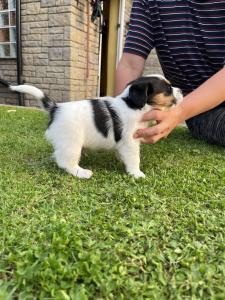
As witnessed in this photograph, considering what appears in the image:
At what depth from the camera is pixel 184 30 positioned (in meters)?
3.06

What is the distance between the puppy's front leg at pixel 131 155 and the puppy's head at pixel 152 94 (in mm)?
252

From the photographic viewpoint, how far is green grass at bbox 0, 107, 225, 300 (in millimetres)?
1144

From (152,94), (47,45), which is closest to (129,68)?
(152,94)

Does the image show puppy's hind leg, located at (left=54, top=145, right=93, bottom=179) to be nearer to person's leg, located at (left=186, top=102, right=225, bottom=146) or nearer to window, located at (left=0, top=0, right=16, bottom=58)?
person's leg, located at (left=186, top=102, right=225, bottom=146)

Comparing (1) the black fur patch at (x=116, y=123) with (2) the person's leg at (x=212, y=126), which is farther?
(2) the person's leg at (x=212, y=126)

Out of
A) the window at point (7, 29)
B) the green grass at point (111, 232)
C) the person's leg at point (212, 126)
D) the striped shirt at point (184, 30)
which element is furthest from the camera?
the window at point (7, 29)

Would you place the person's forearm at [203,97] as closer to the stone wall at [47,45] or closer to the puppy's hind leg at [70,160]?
the puppy's hind leg at [70,160]

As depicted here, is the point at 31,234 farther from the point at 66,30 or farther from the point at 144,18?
the point at 66,30

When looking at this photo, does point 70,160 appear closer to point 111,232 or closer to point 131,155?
point 131,155

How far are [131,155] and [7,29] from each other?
5583mm

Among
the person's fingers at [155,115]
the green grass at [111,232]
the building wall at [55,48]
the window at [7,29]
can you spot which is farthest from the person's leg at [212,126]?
the window at [7,29]

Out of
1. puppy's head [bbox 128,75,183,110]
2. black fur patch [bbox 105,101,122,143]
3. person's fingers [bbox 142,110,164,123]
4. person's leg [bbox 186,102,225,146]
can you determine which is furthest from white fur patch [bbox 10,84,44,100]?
person's leg [bbox 186,102,225,146]

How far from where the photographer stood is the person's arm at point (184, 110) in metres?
2.16

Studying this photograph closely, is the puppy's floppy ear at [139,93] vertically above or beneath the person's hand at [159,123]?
above
